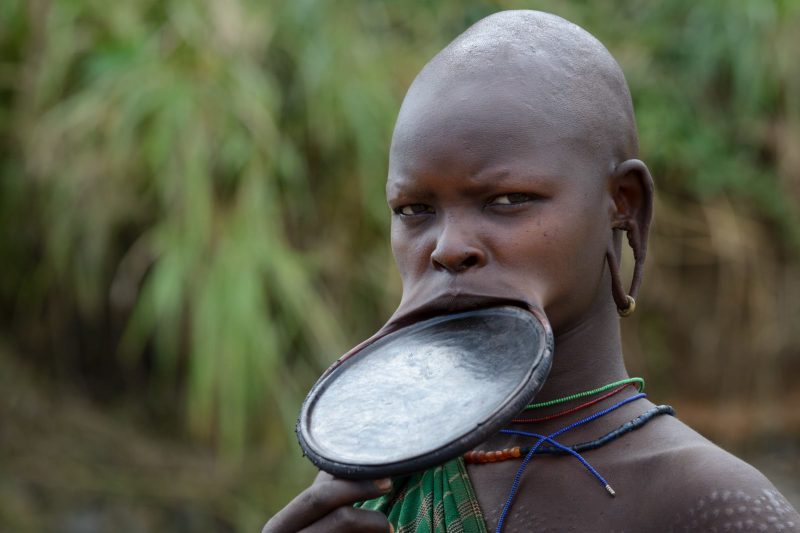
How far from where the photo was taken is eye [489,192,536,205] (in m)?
1.66

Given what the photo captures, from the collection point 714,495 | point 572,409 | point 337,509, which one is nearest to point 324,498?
point 337,509

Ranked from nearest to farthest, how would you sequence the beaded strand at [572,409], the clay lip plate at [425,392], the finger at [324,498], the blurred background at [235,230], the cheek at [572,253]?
the clay lip plate at [425,392] < the finger at [324,498] < the cheek at [572,253] < the beaded strand at [572,409] < the blurred background at [235,230]

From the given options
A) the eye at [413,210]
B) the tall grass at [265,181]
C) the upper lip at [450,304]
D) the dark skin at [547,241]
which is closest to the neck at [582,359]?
the dark skin at [547,241]

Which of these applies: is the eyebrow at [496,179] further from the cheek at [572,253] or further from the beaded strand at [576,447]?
the beaded strand at [576,447]

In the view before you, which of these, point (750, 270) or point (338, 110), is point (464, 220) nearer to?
point (338, 110)

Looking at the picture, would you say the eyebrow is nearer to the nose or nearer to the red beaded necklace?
the nose

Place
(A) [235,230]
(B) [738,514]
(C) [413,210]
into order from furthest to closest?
(A) [235,230], (C) [413,210], (B) [738,514]

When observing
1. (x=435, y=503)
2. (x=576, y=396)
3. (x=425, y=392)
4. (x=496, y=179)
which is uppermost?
(x=496, y=179)

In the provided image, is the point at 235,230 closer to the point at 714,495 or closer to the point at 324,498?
the point at 324,498

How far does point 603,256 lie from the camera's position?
1735 millimetres

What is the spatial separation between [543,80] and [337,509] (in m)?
0.71

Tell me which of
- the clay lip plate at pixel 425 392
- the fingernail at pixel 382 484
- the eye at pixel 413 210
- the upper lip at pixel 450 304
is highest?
the eye at pixel 413 210

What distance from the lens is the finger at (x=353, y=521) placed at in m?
1.56

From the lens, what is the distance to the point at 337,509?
1573mm
